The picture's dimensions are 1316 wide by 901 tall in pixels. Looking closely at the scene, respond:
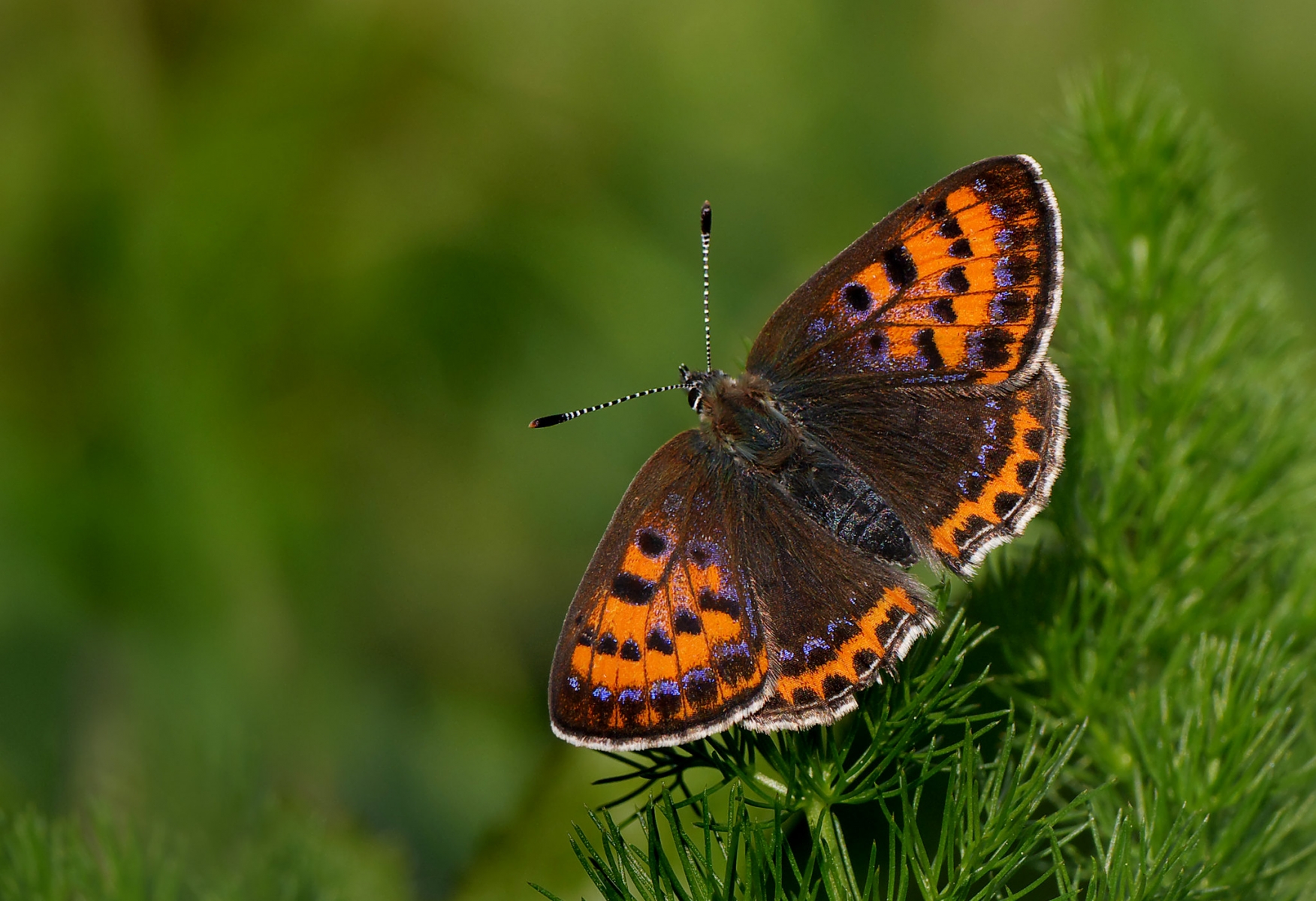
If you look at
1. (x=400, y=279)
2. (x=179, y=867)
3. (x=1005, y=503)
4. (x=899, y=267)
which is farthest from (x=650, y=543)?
(x=400, y=279)

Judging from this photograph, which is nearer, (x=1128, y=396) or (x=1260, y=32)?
(x=1128, y=396)

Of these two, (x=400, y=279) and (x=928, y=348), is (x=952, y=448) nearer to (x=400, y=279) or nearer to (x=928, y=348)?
(x=928, y=348)

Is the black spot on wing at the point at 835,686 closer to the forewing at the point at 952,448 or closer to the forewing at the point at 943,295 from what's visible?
the forewing at the point at 952,448

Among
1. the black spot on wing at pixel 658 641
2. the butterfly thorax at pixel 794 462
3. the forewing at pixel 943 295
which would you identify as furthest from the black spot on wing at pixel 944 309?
the black spot on wing at pixel 658 641

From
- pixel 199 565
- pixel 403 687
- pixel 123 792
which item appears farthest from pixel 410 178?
pixel 123 792

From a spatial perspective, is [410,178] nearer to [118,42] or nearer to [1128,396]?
[118,42]

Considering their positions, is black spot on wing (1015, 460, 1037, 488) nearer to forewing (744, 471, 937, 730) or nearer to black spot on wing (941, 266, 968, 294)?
forewing (744, 471, 937, 730)
